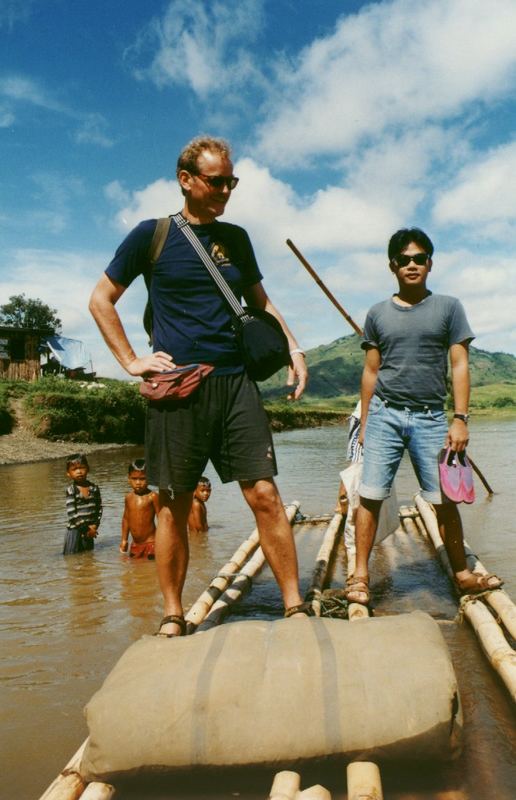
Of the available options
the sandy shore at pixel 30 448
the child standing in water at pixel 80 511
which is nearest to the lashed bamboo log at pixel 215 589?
the child standing in water at pixel 80 511

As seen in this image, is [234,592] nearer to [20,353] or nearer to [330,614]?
[330,614]

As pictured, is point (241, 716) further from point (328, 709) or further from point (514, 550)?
point (514, 550)

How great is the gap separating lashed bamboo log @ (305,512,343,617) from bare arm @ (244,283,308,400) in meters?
1.06

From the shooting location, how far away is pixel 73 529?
5.91 metres

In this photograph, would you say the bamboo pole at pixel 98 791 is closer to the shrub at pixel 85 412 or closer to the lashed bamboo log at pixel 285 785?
the lashed bamboo log at pixel 285 785

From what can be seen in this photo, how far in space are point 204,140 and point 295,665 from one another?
7.23 ft

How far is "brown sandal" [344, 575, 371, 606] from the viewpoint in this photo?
313 centimetres

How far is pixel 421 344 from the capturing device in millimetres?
3387

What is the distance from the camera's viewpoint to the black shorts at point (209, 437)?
2.73 metres

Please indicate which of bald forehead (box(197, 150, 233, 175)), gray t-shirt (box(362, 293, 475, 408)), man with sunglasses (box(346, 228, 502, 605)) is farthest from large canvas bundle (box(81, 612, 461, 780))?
bald forehead (box(197, 150, 233, 175))

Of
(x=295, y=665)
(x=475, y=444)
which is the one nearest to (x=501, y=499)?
(x=295, y=665)

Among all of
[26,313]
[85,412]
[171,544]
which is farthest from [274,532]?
[26,313]

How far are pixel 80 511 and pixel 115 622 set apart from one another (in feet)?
8.39

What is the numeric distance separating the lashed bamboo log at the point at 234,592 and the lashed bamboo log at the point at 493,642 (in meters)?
1.20
